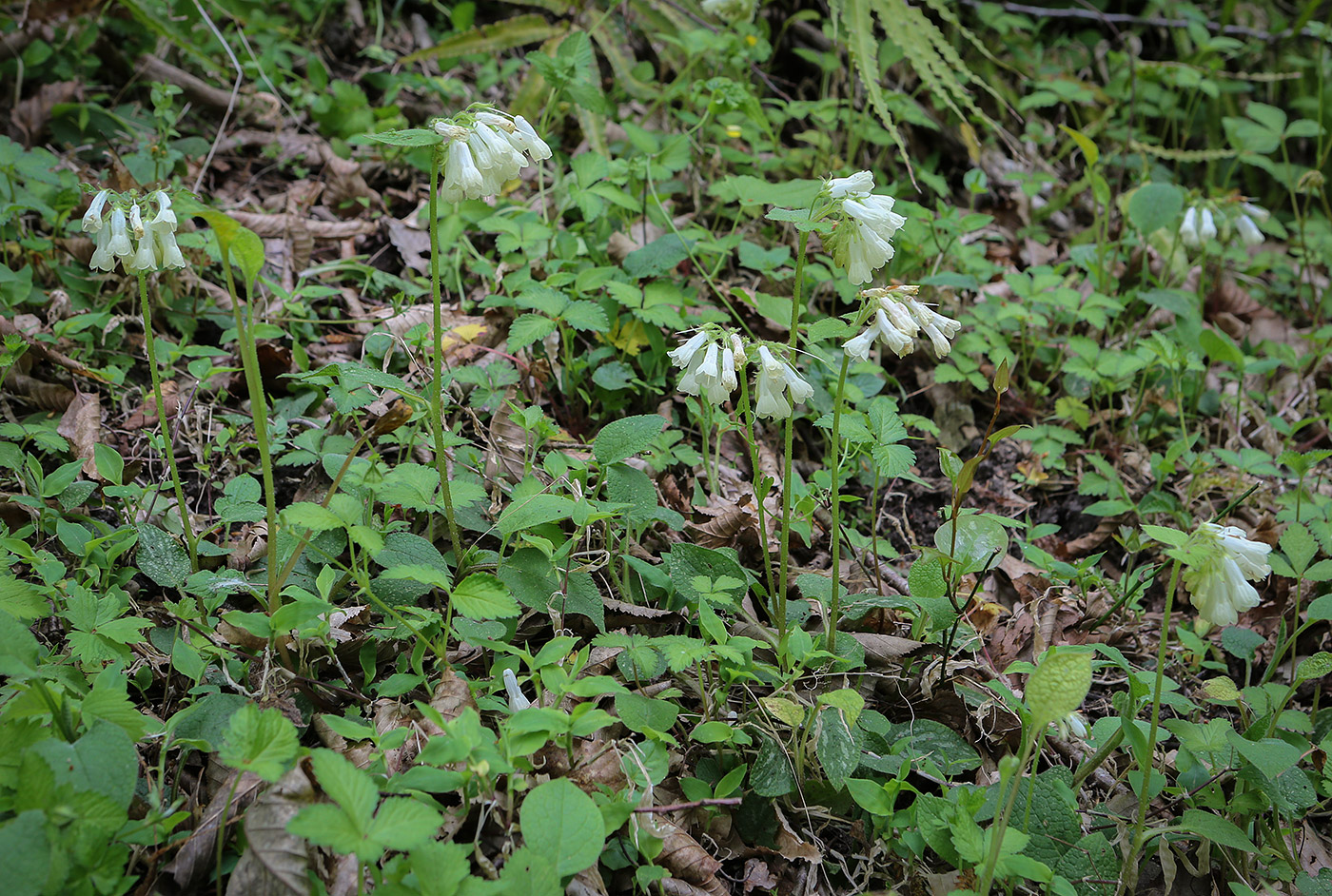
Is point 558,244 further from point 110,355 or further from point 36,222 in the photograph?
point 36,222

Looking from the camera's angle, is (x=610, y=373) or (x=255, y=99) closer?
(x=610, y=373)

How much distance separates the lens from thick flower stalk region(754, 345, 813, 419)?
1.55 metres

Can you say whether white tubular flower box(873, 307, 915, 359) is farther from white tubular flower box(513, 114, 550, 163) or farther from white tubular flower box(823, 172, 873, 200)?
white tubular flower box(513, 114, 550, 163)

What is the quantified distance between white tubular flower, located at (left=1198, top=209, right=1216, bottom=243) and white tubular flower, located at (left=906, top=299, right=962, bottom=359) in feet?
7.06

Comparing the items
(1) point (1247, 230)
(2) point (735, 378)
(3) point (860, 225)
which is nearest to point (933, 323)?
(3) point (860, 225)

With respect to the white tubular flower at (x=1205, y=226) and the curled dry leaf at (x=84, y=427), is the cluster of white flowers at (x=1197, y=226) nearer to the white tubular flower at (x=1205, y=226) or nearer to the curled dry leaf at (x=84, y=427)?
the white tubular flower at (x=1205, y=226)

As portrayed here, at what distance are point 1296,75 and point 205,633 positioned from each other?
5171 millimetres

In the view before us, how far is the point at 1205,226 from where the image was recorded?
10.3ft

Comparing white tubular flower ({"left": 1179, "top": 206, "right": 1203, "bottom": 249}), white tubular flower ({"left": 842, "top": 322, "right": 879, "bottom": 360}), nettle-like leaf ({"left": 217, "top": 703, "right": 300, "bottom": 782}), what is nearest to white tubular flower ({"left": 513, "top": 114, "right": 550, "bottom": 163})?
white tubular flower ({"left": 842, "top": 322, "right": 879, "bottom": 360})

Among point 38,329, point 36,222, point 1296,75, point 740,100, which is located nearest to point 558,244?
point 740,100

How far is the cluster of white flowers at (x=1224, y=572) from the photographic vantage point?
150 cm

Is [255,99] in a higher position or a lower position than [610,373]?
higher

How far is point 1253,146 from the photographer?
3619mm

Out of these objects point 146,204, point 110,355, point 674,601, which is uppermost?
point 146,204
